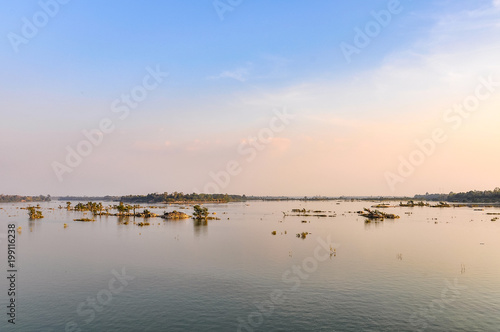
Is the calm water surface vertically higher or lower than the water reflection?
higher

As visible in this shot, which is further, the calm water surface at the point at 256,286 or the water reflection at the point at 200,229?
the water reflection at the point at 200,229

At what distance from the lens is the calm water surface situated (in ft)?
121

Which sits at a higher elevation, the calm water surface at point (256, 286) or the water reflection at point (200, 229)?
the calm water surface at point (256, 286)

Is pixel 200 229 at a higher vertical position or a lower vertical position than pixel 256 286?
lower

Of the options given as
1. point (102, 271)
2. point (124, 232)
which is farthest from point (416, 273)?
point (124, 232)

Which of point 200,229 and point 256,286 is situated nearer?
point 256,286

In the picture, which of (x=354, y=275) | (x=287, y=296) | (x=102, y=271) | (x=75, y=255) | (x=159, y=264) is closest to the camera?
(x=287, y=296)

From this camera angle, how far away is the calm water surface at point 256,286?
1454 inches

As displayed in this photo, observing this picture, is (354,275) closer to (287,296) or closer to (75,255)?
(287,296)

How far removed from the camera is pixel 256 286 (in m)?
49.8

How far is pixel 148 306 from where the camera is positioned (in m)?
41.5

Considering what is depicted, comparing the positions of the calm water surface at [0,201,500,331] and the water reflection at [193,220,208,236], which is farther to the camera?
the water reflection at [193,220,208,236]

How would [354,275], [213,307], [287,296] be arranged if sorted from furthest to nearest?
1. [354,275]
2. [287,296]
3. [213,307]

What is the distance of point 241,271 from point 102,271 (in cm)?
2551
